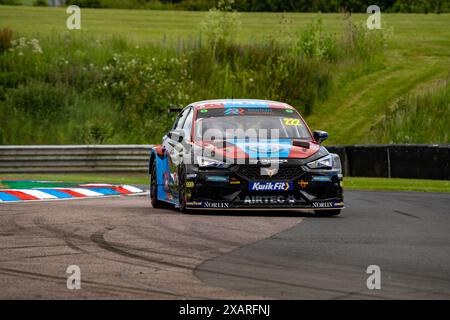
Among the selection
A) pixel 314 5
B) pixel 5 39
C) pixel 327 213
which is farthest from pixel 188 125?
pixel 314 5

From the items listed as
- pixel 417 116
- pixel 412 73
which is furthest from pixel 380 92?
pixel 417 116

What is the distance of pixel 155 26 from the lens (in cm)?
5262

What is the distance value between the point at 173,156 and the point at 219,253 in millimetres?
5135

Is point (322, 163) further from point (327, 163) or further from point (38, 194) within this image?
point (38, 194)

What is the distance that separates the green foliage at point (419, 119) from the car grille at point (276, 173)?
1888cm

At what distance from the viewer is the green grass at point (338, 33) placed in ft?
128

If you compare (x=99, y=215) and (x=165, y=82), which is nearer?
(x=99, y=215)

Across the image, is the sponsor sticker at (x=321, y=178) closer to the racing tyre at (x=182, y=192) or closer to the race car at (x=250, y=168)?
the race car at (x=250, y=168)

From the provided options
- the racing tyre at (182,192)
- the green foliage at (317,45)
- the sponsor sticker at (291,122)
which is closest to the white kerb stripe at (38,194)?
the racing tyre at (182,192)

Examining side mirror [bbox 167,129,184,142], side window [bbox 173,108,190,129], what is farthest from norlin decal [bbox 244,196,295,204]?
side window [bbox 173,108,190,129]

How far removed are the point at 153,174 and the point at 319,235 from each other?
5.13 meters

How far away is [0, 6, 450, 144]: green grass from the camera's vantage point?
39156 millimetres

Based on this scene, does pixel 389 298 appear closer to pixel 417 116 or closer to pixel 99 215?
pixel 99 215

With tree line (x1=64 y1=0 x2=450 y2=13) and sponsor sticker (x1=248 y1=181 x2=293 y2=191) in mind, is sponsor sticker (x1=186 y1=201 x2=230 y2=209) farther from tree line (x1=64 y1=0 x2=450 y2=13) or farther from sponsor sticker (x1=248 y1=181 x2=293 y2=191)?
tree line (x1=64 y1=0 x2=450 y2=13)
